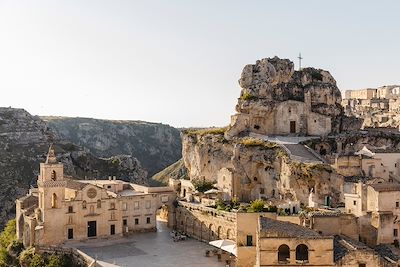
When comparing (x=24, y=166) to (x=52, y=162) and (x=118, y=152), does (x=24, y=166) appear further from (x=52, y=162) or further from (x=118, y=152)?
(x=118, y=152)

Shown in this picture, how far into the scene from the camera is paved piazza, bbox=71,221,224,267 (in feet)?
149

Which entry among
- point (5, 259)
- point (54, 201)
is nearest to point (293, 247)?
point (54, 201)

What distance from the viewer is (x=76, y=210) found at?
5488 centimetres

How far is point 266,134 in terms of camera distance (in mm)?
64625

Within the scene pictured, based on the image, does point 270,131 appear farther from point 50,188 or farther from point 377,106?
point 377,106

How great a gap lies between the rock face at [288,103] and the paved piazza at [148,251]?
16.5m

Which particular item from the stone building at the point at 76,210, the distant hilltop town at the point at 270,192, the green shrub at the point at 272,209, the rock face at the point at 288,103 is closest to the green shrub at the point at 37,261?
the distant hilltop town at the point at 270,192

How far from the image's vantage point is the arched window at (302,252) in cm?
3816

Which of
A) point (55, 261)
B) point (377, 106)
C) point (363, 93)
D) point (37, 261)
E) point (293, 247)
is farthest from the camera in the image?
point (363, 93)

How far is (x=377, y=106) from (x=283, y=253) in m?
92.6

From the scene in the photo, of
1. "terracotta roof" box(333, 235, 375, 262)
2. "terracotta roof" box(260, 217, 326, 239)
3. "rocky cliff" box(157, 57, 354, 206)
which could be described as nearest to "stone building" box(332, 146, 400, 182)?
"rocky cliff" box(157, 57, 354, 206)

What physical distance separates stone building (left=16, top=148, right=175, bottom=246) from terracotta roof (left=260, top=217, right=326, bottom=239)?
881 inches

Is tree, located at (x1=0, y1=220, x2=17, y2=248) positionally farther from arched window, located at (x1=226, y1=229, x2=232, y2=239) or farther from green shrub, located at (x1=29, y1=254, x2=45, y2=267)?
arched window, located at (x1=226, y1=229, x2=232, y2=239)

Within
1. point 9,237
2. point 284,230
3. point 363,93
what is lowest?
point 9,237
